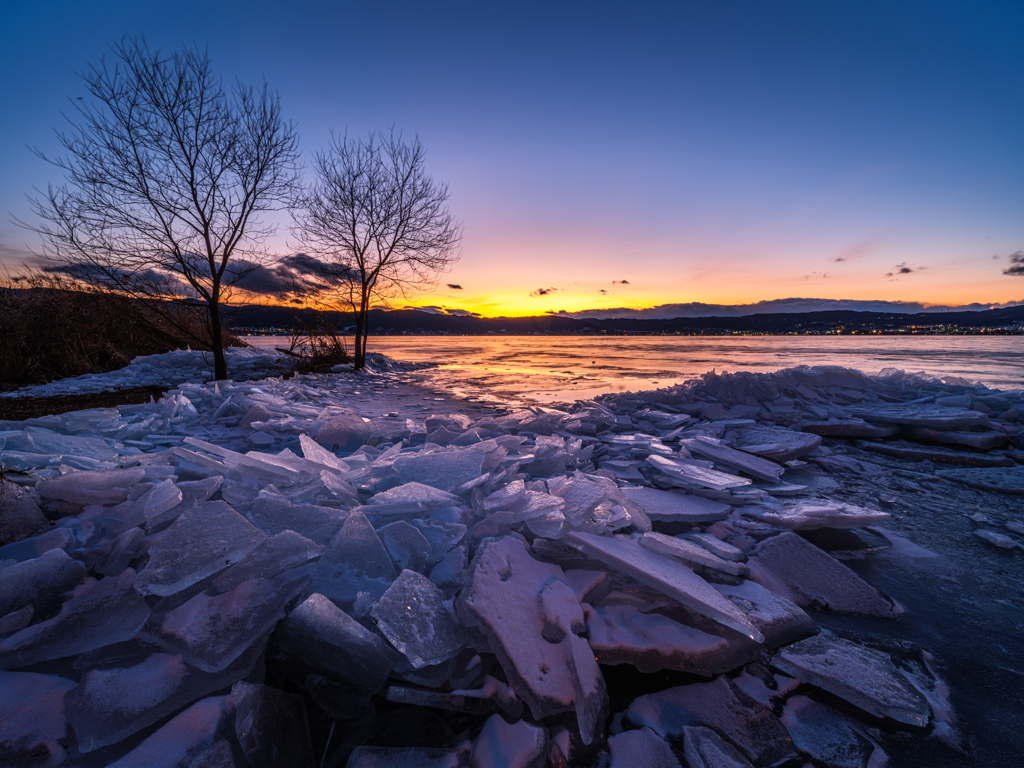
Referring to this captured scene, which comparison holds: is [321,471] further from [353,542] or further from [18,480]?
[18,480]

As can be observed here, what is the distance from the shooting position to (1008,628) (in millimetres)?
1516

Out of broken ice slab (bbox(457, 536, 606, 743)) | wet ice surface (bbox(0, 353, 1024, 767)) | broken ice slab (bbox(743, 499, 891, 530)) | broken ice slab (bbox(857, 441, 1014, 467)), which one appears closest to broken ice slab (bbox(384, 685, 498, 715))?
wet ice surface (bbox(0, 353, 1024, 767))

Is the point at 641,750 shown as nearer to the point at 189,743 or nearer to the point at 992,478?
the point at 189,743

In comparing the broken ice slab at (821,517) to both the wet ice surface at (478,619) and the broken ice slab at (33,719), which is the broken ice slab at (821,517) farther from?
the broken ice slab at (33,719)

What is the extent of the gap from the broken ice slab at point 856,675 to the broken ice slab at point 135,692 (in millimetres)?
1687

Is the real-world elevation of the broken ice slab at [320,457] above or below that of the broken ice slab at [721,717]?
above

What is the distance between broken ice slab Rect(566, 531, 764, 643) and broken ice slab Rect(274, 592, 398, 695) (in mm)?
818

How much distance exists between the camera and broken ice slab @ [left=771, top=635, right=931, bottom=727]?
1.14m

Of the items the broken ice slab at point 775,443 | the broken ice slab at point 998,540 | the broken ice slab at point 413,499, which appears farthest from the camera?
the broken ice slab at point 775,443

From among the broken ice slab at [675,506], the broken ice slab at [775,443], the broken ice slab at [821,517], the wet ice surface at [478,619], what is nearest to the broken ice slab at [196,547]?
Answer: the wet ice surface at [478,619]

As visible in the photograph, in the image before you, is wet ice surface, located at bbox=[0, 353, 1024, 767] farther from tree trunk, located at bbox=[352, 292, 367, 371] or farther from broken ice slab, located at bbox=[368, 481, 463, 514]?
tree trunk, located at bbox=[352, 292, 367, 371]

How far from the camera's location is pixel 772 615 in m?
1.48

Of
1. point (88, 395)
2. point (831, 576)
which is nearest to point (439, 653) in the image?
point (831, 576)

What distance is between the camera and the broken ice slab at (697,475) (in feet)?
8.63
